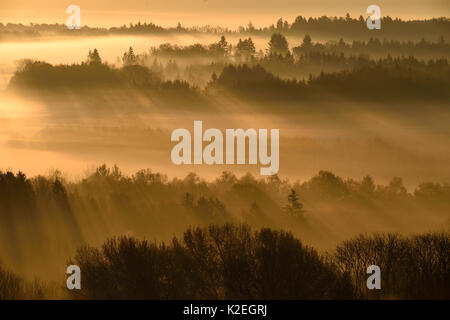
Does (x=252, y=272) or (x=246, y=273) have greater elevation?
(x=252, y=272)

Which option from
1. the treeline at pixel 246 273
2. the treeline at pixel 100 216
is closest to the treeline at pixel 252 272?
the treeline at pixel 246 273

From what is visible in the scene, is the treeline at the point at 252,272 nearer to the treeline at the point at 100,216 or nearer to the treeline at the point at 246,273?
the treeline at the point at 246,273

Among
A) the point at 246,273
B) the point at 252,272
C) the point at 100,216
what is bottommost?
the point at 246,273

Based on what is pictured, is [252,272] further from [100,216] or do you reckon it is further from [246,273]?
[100,216]

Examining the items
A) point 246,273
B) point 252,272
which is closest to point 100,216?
point 252,272

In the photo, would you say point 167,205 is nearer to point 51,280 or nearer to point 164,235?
point 164,235

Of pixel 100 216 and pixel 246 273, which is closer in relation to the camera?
pixel 246 273

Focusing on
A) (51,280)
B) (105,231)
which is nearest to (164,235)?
(105,231)

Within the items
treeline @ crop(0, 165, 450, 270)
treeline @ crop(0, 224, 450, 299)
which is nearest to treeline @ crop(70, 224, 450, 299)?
treeline @ crop(0, 224, 450, 299)

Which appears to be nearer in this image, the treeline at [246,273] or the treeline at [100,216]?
the treeline at [246,273]

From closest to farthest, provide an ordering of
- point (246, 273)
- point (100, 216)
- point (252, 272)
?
point (246, 273), point (252, 272), point (100, 216)

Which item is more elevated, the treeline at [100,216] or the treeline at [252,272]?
the treeline at [100,216]
